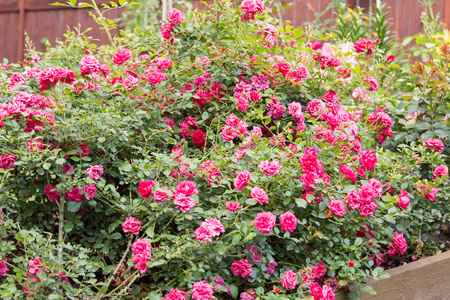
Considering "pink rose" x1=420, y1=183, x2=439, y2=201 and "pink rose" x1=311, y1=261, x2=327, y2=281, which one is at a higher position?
"pink rose" x1=420, y1=183, x2=439, y2=201

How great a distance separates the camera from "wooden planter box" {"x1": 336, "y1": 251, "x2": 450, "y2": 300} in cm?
199

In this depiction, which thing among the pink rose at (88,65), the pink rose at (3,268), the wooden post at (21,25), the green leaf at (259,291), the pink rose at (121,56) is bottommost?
the green leaf at (259,291)

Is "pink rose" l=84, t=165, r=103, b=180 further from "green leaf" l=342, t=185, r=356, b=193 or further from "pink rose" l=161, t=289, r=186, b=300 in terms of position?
"green leaf" l=342, t=185, r=356, b=193

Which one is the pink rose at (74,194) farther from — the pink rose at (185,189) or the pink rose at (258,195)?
the pink rose at (258,195)

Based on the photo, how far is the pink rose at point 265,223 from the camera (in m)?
1.51

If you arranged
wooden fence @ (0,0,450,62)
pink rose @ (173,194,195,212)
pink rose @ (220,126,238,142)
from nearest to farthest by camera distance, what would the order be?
pink rose @ (173,194,195,212)
pink rose @ (220,126,238,142)
wooden fence @ (0,0,450,62)

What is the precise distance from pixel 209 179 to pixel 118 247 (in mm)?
448

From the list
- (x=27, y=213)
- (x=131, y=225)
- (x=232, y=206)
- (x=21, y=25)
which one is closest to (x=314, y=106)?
(x=232, y=206)

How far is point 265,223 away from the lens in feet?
4.98

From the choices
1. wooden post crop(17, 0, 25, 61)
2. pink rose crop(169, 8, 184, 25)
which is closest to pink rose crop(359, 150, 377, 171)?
pink rose crop(169, 8, 184, 25)

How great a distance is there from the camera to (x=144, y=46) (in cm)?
235

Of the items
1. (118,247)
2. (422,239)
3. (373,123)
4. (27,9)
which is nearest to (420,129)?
(373,123)

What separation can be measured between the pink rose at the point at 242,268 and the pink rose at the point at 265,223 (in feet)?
0.51

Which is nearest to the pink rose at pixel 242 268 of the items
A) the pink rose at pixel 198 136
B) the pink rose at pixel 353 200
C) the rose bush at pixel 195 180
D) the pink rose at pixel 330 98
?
the rose bush at pixel 195 180
